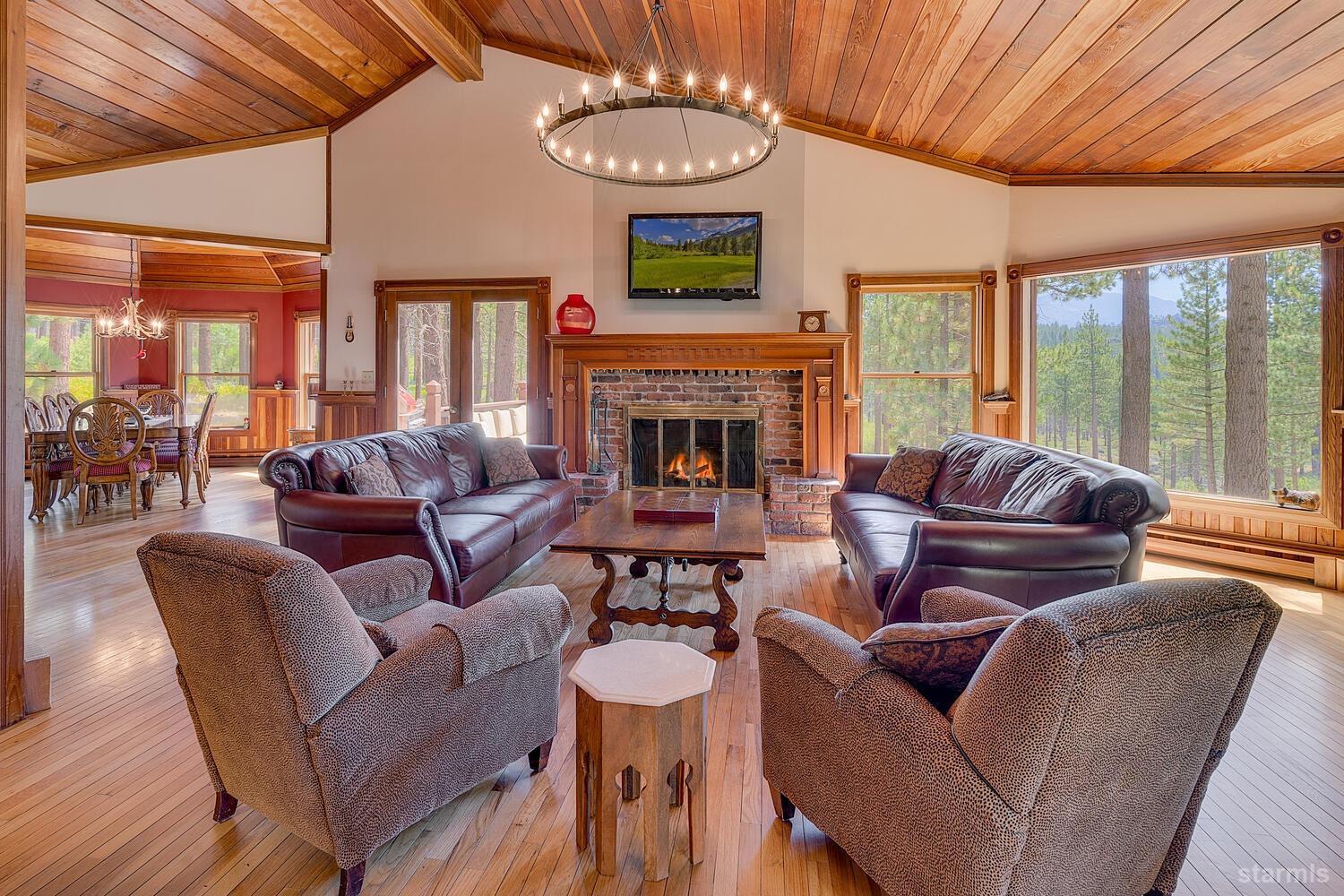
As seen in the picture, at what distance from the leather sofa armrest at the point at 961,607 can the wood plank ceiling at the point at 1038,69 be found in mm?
2933

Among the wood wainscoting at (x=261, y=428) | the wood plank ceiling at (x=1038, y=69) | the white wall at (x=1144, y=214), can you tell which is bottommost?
the wood wainscoting at (x=261, y=428)

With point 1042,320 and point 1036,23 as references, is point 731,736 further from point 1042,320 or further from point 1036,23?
point 1042,320

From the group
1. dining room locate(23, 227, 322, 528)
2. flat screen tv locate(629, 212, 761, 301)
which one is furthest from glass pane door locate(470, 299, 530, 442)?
dining room locate(23, 227, 322, 528)

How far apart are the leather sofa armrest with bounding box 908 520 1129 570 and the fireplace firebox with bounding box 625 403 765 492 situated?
310 cm

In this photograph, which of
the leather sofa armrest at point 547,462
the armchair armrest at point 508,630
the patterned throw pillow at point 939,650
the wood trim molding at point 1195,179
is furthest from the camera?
the leather sofa armrest at point 547,462

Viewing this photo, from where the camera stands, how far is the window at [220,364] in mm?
9023

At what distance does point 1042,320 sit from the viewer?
5.14 metres

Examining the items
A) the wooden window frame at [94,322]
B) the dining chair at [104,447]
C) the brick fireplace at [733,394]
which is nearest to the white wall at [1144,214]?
the brick fireplace at [733,394]

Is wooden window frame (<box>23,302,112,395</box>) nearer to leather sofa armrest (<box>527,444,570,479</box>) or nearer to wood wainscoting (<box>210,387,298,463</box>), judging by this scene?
wood wainscoting (<box>210,387,298,463</box>)

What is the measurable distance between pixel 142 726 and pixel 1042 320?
233 inches

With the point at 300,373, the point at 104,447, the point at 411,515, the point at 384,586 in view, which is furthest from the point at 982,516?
the point at 300,373

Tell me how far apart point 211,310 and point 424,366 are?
16.8 feet

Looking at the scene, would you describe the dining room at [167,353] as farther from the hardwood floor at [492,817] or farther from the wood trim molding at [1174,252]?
the wood trim molding at [1174,252]

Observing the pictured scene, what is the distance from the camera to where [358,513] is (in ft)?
9.42
